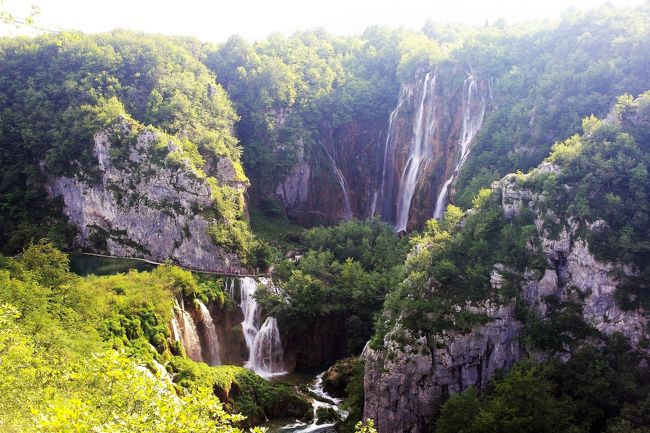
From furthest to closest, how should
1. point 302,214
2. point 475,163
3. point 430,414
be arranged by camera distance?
point 302,214, point 475,163, point 430,414

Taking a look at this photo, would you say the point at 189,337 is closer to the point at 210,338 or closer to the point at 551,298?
the point at 210,338

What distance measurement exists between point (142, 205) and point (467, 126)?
2726 centimetres

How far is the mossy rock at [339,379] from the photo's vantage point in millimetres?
32094

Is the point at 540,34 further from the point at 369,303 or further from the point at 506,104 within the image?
the point at 369,303

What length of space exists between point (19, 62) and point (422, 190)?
125 feet

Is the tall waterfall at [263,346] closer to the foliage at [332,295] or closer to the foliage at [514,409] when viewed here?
the foliage at [332,295]

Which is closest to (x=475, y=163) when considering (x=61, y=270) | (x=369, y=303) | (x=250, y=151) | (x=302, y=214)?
(x=369, y=303)

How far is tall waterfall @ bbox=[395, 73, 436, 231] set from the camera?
5159cm

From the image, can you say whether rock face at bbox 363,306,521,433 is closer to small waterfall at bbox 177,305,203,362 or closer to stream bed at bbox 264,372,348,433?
stream bed at bbox 264,372,348,433

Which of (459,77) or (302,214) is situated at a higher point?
(459,77)

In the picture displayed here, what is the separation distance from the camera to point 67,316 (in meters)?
26.1

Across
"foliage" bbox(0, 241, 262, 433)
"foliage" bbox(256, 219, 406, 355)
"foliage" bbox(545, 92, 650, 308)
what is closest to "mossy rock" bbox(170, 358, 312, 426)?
"foliage" bbox(0, 241, 262, 433)

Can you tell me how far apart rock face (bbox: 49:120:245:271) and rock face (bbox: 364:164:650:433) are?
68.8 feet

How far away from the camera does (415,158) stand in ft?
173
